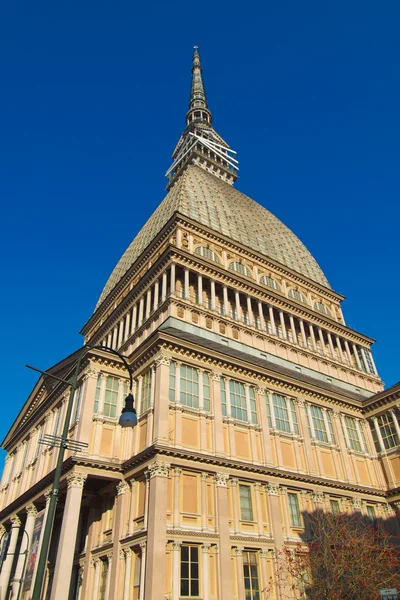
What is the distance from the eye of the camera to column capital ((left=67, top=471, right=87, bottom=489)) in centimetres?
3103

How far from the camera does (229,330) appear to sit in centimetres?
4628

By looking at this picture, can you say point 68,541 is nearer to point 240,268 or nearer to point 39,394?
point 39,394

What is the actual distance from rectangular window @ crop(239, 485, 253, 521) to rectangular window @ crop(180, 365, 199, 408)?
23.0 ft

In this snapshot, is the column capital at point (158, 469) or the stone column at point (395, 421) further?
the stone column at point (395, 421)

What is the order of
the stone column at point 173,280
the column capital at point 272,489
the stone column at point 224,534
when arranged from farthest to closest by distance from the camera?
the stone column at point 173,280, the column capital at point 272,489, the stone column at point 224,534

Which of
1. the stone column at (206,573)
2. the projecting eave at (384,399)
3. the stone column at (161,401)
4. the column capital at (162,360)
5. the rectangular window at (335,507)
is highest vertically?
the projecting eave at (384,399)

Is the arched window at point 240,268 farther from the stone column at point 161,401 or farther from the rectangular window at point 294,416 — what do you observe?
the stone column at point 161,401

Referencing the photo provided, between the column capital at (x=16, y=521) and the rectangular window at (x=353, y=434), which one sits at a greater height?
the rectangular window at (x=353, y=434)

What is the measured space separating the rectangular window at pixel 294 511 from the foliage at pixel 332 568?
3.23 feet

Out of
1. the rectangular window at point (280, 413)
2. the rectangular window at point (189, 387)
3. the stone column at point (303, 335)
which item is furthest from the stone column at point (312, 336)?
the rectangular window at point (189, 387)

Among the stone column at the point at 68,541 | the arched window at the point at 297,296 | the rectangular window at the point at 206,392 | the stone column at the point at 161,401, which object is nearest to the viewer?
the stone column at the point at 68,541

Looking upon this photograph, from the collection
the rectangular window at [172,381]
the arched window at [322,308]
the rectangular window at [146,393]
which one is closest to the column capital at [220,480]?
the rectangular window at [172,381]

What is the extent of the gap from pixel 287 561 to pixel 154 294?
27427 mm

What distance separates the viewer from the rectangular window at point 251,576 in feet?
96.9
